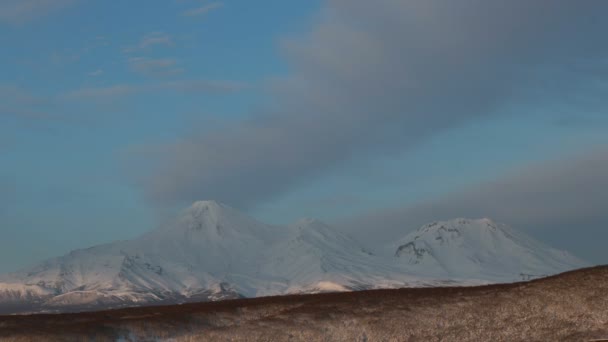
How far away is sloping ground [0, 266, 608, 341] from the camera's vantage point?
59906 millimetres

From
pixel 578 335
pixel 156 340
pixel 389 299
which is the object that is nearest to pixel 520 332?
pixel 578 335

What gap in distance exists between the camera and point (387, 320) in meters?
61.8

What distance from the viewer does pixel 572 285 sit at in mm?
64062

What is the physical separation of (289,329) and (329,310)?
4168 millimetres

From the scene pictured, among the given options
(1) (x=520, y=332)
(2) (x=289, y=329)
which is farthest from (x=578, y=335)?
(2) (x=289, y=329)

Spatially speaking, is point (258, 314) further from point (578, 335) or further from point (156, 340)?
point (578, 335)

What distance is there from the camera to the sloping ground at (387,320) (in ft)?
197

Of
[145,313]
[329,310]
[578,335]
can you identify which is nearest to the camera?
[578,335]

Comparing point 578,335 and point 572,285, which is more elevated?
point 572,285

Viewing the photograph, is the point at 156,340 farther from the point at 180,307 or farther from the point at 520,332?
the point at 520,332

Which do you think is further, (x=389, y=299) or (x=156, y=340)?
(x=389, y=299)

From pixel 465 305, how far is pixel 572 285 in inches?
325

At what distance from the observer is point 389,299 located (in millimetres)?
66250

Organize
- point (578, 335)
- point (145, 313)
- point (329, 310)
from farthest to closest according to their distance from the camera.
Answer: point (145, 313) < point (329, 310) < point (578, 335)
